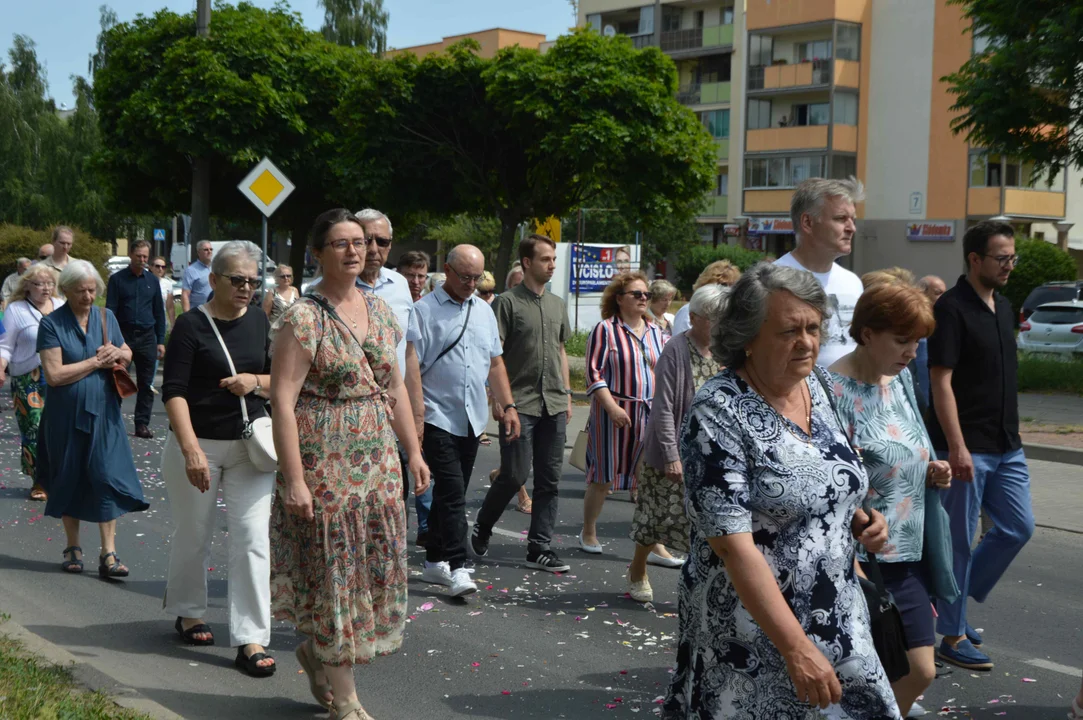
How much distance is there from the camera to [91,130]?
57.6 m

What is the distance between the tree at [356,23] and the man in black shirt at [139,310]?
4491 centimetres

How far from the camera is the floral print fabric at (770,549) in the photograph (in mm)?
3127

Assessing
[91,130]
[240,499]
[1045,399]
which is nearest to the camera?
[240,499]

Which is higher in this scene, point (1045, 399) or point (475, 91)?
point (475, 91)

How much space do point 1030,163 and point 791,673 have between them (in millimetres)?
20006

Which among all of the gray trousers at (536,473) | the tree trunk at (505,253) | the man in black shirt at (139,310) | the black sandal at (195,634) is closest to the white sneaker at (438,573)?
the gray trousers at (536,473)

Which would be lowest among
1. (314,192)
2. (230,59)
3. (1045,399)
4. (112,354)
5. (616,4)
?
(1045,399)

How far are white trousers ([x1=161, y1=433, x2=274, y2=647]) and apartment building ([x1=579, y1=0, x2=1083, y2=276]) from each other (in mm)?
49174

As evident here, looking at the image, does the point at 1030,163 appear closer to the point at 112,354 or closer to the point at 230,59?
the point at 230,59

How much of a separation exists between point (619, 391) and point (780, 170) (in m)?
53.0

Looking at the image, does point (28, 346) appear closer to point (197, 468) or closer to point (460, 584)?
point (460, 584)

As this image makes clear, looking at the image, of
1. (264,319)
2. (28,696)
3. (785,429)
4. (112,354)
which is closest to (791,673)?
(785,429)

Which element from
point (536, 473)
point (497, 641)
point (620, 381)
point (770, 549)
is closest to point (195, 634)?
point (497, 641)

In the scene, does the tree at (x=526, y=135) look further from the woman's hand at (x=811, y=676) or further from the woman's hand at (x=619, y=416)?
the woman's hand at (x=811, y=676)
